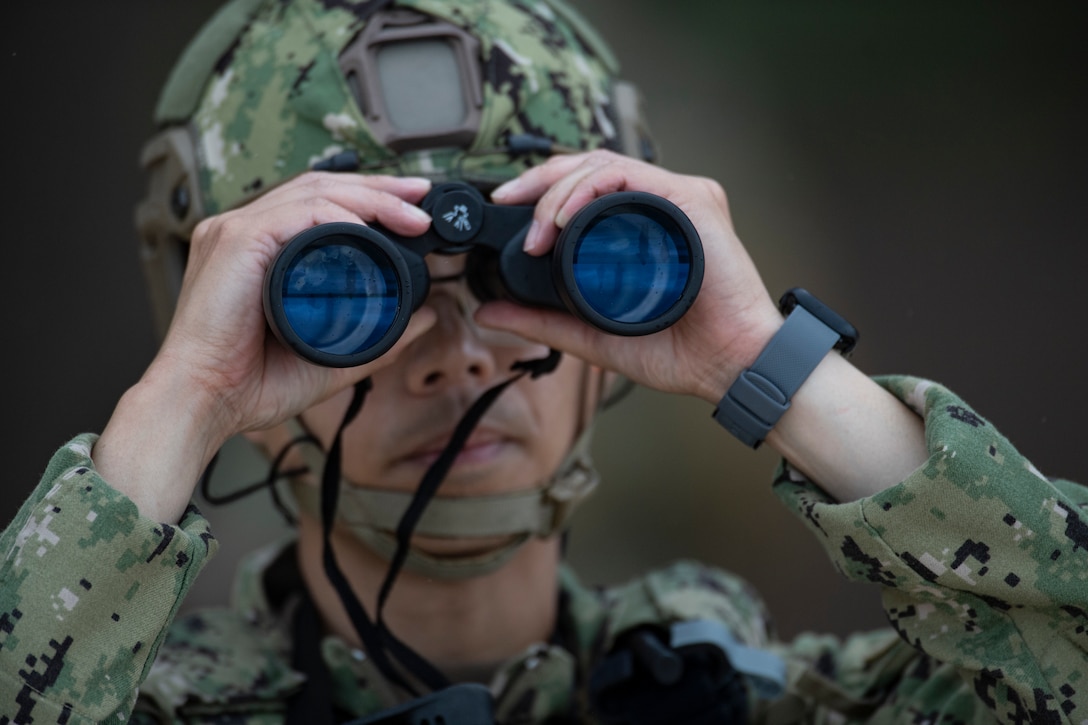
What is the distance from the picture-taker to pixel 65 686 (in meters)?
1.40

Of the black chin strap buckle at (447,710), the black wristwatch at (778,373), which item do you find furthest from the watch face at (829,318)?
the black chin strap buckle at (447,710)

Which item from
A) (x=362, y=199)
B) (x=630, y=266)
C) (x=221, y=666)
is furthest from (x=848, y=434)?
(x=221, y=666)

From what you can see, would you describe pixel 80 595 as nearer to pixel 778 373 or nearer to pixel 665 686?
pixel 778 373

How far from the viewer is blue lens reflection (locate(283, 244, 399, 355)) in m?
1.57

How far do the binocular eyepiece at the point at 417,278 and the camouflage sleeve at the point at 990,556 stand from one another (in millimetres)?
349

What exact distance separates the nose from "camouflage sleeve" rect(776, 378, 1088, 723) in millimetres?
606

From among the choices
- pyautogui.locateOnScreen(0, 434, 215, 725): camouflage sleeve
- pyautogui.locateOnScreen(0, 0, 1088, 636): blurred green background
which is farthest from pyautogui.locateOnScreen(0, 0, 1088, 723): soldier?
pyautogui.locateOnScreen(0, 0, 1088, 636): blurred green background

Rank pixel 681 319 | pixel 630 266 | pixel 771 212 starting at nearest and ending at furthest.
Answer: pixel 630 266, pixel 681 319, pixel 771 212

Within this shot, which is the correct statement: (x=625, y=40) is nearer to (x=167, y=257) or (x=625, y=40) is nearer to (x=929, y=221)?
(x=929, y=221)

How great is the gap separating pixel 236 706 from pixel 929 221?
331 centimetres

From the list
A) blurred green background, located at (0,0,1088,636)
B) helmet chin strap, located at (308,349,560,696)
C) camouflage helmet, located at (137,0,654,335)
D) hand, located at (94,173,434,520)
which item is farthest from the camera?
blurred green background, located at (0,0,1088,636)

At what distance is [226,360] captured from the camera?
63.2 inches

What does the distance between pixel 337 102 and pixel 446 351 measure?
0.43 metres

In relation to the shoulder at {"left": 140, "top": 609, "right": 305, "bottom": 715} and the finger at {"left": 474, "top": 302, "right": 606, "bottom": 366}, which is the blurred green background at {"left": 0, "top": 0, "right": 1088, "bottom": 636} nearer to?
the shoulder at {"left": 140, "top": 609, "right": 305, "bottom": 715}
